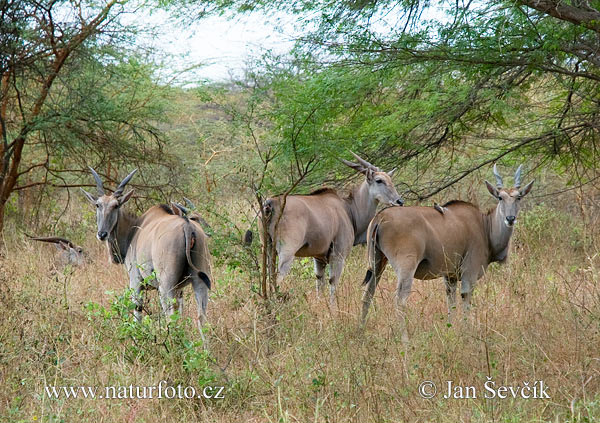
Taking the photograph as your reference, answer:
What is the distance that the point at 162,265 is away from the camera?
639cm

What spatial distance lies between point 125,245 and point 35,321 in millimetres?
1713

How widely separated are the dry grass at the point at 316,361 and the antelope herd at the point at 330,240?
0.32 metres

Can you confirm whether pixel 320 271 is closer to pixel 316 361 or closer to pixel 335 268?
pixel 335 268

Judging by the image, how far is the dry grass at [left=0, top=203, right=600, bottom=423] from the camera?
15.0ft

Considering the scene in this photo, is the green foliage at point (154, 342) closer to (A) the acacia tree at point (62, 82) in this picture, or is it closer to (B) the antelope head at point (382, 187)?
(B) the antelope head at point (382, 187)

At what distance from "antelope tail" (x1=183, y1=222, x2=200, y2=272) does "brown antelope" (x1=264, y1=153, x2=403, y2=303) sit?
1.67m

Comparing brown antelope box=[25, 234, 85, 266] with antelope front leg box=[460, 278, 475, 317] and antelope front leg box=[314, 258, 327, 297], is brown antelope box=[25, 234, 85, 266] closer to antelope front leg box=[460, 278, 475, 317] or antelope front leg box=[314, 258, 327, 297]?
antelope front leg box=[314, 258, 327, 297]

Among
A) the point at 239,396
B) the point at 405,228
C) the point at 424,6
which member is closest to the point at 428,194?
the point at 405,228

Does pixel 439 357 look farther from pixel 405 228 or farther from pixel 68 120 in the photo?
pixel 68 120

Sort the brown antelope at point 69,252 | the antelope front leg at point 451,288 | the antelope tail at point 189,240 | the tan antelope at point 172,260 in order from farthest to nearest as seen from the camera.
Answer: the brown antelope at point 69,252
the antelope front leg at point 451,288
the tan antelope at point 172,260
the antelope tail at point 189,240

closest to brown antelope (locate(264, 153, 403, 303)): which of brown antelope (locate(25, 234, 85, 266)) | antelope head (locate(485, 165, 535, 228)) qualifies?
antelope head (locate(485, 165, 535, 228))

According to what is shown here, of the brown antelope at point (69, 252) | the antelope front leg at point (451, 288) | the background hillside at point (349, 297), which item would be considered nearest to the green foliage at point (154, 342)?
the background hillside at point (349, 297)

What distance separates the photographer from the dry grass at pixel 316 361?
4566 mm

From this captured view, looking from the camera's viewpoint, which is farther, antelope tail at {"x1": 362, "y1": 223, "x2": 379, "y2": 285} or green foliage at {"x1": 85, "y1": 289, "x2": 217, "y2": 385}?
antelope tail at {"x1": 362, "y1": 223, "x2": 379, "y2": 285}
